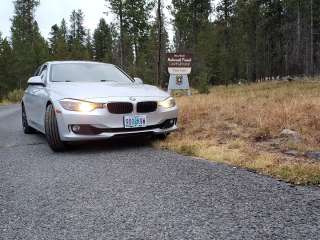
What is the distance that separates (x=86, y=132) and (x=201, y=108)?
15.1 feet

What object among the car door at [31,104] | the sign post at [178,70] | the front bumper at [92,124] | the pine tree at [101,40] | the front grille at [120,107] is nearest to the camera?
the front bumper at [92,124]

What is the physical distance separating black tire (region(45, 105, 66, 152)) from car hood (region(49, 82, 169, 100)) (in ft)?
0.94

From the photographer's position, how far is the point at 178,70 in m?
19.4

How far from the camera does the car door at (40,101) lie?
670 centimetres

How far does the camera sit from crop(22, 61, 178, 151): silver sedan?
5.78 m

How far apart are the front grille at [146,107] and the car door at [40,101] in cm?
144

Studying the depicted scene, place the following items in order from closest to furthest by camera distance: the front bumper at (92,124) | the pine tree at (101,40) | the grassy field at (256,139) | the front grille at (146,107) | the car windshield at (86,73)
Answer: the grassy field at (256,139) < the front bumper at (92,124) < the front grille at (146,107) < the car windshield at (86,73) < the pine tree at (101,40)

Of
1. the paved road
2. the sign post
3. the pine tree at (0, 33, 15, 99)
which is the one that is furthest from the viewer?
the pine tree at (0, 33, 15, 99)

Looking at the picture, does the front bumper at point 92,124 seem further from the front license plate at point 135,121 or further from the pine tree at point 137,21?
the pine tree at point 137,21

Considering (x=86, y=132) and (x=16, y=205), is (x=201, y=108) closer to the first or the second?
(x=86, y=132)

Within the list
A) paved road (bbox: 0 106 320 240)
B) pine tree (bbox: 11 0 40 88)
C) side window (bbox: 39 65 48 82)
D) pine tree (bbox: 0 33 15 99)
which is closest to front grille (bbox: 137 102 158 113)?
paved road (bbox: 0 106 320 240)

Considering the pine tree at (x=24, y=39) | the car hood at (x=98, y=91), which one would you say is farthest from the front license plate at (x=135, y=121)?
the pine tree at (x=24, y=39)

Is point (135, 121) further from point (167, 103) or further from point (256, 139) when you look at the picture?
point (256, 139)

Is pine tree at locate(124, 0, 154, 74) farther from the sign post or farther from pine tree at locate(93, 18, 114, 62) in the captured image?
the sign post
